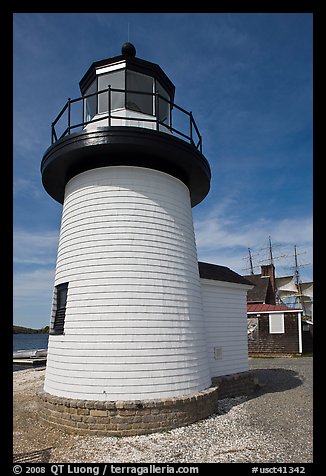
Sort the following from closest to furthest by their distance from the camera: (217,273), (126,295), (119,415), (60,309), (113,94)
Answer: (119,415) < (126,295) < (60,309) < (113,94) < (217,273)

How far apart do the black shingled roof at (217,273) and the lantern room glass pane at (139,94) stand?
14.9ft

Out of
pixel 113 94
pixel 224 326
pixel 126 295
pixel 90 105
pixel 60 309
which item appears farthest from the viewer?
pixel 224 326

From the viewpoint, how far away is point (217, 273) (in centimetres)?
1115

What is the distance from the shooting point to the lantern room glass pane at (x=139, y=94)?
877 centimetres

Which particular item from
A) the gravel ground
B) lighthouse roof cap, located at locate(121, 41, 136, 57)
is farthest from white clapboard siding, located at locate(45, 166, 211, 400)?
lighthouse roof cap, located at locate(121, 41, 136, 57)

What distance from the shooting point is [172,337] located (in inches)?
303

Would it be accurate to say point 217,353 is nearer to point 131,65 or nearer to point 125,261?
point 125,261

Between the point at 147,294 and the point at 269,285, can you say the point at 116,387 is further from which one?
the point at 269,285

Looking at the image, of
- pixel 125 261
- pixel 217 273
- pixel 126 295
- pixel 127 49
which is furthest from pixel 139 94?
pixel 217 273

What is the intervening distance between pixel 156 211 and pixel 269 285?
25.5 metres

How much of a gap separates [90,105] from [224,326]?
7.03m

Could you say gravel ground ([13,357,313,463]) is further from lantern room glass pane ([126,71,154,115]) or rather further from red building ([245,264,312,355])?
red building ([245,264,312,355])

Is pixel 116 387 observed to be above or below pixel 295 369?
above

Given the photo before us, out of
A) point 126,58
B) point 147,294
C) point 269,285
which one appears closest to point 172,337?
point 147,294
